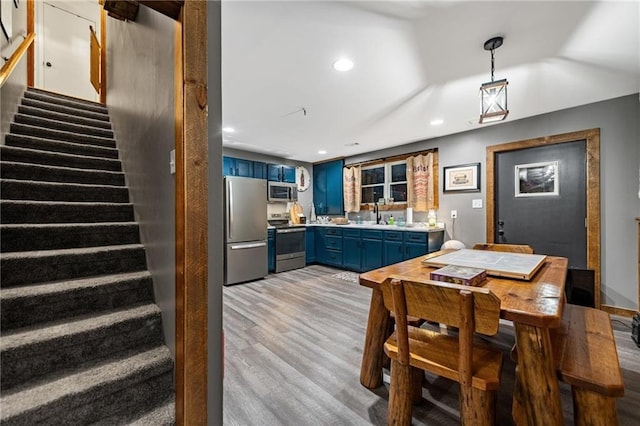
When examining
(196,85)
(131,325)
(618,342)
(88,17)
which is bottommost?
(618,342)

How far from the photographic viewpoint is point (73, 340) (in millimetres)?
1180

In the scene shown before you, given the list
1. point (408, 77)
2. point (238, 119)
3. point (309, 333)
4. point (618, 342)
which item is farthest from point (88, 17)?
point (618, 342)

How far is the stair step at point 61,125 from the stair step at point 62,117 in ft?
0.34

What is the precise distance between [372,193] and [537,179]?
2626mm

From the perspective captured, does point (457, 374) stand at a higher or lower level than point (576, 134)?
lower

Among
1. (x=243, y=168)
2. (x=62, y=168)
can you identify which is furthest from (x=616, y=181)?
(x=62, y=168)

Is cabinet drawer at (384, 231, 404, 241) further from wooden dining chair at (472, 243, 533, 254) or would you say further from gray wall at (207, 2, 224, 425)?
gray wall at (207, 2, 224, 425)

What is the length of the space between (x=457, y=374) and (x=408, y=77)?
7.43 ft

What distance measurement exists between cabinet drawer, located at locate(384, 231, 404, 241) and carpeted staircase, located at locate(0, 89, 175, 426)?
3.45 meters

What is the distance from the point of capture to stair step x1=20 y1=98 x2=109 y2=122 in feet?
9.00

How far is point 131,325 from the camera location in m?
1.33

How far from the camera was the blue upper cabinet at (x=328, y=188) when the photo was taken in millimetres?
5821

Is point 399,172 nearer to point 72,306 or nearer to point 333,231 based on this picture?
point 333,231

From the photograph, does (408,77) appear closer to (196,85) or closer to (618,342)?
(196,85)
